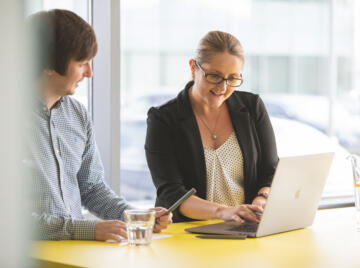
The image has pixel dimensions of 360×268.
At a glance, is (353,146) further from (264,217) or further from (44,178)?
(44,178)

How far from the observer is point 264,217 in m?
1.59

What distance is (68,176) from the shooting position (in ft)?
5.74

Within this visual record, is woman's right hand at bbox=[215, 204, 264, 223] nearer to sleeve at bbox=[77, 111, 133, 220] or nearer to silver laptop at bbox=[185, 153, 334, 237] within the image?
silver laptop at bbox=[185, 153, 334, 237]

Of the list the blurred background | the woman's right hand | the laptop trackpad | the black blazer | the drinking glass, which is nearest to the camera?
the drinking glass

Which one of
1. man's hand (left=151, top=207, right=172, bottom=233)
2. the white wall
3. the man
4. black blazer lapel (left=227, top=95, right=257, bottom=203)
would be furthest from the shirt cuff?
the white wall

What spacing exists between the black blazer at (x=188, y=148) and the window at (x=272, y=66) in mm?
1325

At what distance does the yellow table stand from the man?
6 centimetres

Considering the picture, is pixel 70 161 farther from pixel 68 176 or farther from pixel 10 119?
pixel 10 119

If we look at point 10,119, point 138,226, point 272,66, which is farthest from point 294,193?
point 272,66

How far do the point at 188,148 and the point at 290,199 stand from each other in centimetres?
63

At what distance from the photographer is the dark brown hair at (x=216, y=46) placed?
2.19 metres

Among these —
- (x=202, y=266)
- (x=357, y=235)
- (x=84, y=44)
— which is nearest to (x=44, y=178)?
(x=84, y=44)

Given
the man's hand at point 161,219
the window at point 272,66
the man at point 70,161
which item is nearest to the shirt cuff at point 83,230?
the man at point 70,161

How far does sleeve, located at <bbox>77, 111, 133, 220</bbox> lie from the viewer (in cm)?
185
